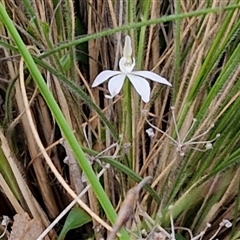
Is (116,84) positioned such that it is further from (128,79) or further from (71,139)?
(71,139)

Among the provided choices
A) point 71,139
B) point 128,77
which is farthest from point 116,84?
point 71,139

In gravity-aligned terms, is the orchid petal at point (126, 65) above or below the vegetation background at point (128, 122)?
above

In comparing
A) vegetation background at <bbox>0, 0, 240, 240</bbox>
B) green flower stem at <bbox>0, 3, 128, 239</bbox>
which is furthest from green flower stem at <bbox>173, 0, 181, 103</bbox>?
green flower stem at <bbox>0, 3, 128, 239</bbox>

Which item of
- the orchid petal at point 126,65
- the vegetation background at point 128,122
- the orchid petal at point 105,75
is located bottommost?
the vegetation background at point 128,122

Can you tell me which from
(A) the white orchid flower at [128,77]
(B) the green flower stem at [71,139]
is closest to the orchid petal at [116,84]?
(A) the white orchid flower at [128,77]

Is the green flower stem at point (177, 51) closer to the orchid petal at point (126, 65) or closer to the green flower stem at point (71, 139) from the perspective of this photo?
the orchid petal at point (126, 65)

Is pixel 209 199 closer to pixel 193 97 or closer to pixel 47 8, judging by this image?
pixel 193 97
